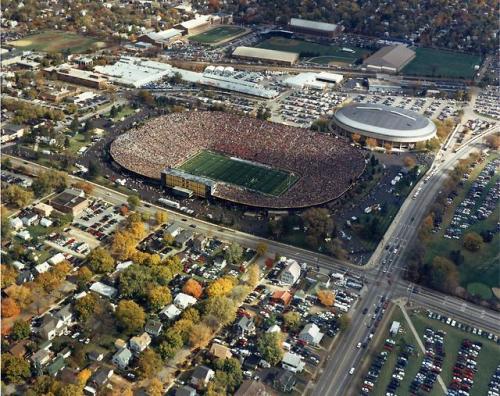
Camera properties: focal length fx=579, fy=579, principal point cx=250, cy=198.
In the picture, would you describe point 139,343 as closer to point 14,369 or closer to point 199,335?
point 199,335

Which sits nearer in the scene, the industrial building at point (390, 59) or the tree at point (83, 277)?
the tree at point (83, 277)

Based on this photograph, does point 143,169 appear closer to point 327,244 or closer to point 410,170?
point 327,244

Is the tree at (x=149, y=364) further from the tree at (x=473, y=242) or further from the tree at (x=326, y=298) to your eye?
the tree at (x=473, y=242)

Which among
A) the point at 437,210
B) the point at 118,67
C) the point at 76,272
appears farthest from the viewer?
the point at 118,67

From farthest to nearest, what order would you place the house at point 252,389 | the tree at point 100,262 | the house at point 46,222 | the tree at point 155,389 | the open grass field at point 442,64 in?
the open grass field at point 442,64 < the house at point 46,222 < the tree at point 100,262 < the house at point 252,389 < the tree at point 155,389

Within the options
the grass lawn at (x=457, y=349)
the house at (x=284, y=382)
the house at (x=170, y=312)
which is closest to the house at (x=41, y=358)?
the house at (x=170, y=312)

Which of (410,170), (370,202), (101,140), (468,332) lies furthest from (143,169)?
(468,332)

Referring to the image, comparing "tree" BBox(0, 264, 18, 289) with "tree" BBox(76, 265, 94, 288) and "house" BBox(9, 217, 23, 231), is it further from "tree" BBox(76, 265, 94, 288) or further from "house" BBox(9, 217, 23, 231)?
"house" BBox(9, 217, 23, 231)
